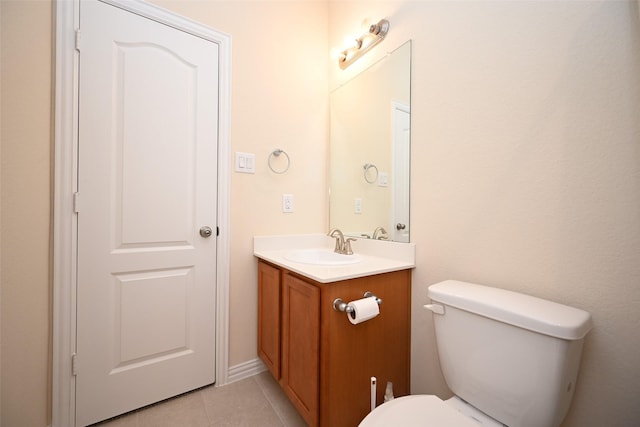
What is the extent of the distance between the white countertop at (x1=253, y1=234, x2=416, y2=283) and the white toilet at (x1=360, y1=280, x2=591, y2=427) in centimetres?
33

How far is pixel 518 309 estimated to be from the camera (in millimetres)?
759

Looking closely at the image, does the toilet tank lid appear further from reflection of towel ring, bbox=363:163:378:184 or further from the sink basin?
reflection of towel ring, bbox=363:163:378:184

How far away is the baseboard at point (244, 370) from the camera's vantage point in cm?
155

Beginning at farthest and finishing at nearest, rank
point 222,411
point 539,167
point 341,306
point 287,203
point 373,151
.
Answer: point 287,203, point 373,151, point 222,411, point 341,306, point 539,167

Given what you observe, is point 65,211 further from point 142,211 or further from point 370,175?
point 370,175

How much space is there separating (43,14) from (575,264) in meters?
2.29

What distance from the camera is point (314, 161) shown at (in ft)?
6.10

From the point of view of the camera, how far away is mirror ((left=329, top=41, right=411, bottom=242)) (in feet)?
4.51

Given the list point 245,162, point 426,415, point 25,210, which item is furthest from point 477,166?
point 25,210

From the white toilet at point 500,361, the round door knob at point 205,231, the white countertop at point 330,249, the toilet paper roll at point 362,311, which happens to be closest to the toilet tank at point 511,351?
the white toilet at point 500,361

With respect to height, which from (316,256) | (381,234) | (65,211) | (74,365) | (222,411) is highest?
(65,211)

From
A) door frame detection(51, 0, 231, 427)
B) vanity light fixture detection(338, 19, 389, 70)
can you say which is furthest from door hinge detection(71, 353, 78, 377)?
vanity light fixture detection(338, 19, 389, 70)

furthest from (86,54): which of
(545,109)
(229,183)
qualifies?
(545,109)

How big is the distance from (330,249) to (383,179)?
61 cm
